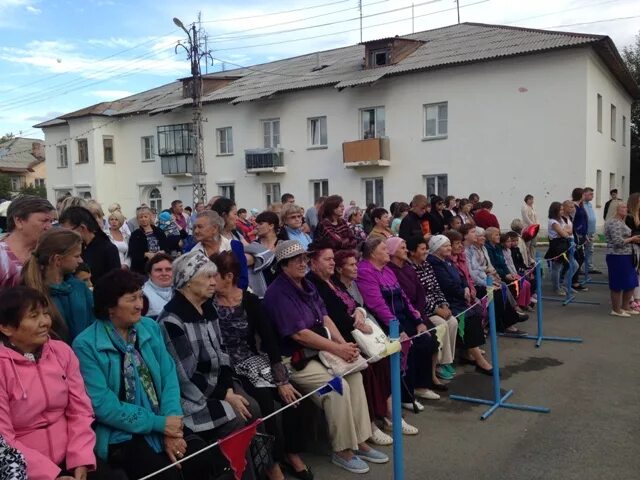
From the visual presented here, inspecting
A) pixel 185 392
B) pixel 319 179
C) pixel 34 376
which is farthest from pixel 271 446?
pixel 319 179

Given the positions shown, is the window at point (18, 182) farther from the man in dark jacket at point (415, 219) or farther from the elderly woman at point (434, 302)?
the elderly woman at point (434, 302)

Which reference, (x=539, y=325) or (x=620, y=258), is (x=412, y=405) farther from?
(x=620, y=258)


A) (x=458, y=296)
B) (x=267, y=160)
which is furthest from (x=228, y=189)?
(x=458, y=296)

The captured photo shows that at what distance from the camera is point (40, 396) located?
2820mm

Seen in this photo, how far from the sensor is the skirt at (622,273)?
894cm

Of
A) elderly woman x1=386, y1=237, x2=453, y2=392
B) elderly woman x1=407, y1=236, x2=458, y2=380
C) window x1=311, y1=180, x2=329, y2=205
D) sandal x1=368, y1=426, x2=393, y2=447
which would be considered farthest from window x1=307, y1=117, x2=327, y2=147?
sandal x1=368, y1=426, x2=393, y2=447

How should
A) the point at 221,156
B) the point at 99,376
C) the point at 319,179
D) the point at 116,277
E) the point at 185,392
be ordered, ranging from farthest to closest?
1. the point at 221,156
2. the point at 319,179
3. the point at 185,392
4. the point at 116,277
5. the point at 99,376

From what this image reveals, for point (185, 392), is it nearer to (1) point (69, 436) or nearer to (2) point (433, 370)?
(1) point (69, 436)

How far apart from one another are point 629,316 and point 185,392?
805 cm

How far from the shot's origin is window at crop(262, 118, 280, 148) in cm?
2877

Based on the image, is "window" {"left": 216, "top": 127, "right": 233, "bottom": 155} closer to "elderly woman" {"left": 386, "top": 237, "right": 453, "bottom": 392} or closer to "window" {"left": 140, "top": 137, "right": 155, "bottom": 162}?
"window" {"left": 140, "top": 137, "right": 155, "bottom": 162}

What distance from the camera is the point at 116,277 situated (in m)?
3.43

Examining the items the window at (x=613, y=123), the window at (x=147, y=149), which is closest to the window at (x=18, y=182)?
the window at (x=147, y=149)

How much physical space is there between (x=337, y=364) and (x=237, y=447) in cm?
140
